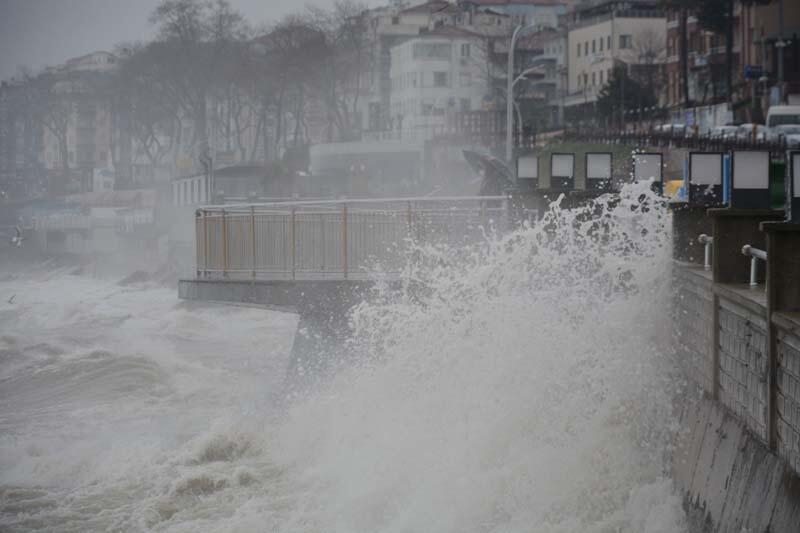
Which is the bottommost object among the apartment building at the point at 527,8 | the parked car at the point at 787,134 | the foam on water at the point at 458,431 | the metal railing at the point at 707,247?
the foam on water at the point at 458,431

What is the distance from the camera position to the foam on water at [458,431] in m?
13.3

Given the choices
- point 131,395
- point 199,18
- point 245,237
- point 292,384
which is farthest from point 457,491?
point 199,18

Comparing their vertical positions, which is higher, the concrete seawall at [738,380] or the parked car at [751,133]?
the parked car at [751,133]

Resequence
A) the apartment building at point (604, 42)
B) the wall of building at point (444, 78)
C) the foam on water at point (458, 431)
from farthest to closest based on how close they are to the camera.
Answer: the wall of building at point (444, 78) → the apartment building at point (604, 42) → the foam on water at point (458, 431)

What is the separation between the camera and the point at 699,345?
12625mm

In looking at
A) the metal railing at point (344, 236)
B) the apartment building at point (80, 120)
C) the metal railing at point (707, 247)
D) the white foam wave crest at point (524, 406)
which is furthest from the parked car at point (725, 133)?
the apartment building at point (80, 120)

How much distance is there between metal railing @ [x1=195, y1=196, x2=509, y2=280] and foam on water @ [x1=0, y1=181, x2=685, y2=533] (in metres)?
0.61

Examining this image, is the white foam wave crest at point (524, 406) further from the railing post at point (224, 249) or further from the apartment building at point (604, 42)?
the apartment building at point (604, 42)

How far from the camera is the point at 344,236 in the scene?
20.8 meters

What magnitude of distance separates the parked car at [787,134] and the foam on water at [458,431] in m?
30.4

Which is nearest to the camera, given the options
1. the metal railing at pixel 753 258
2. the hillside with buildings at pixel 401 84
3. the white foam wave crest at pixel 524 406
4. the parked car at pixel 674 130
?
the metal railing at pixel 753 258

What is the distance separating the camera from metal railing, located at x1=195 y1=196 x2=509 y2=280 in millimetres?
20828

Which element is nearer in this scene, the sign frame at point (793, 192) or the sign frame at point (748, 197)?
the sign frame at point (793, 192)

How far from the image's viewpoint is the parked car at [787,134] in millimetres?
48378
